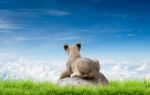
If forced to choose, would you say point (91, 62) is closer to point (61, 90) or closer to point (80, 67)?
point (80, 67)

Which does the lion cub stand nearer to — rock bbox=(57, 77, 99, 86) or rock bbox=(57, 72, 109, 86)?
rock bbox=(57, 72, 109, 86)

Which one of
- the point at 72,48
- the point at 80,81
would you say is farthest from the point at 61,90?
the point at 72,48

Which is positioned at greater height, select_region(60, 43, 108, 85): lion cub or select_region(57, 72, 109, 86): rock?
select_region(60, 43, 108, 85): lion cub

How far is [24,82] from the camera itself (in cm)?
1634

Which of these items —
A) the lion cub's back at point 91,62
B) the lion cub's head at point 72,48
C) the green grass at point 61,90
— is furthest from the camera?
the lion cub's head at point 72,48

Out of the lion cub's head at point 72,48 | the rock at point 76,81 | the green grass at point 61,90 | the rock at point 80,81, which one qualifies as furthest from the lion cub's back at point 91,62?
the green grass at point 61,90

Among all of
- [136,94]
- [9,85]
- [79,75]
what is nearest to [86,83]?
[79,75]

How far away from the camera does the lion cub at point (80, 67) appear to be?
15.5 metres

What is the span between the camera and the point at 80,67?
15.5 metres

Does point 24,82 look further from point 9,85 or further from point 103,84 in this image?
point 103,84

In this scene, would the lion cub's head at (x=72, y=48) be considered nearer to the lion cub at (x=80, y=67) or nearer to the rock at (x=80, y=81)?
the lion cub at (x=80, y=67)

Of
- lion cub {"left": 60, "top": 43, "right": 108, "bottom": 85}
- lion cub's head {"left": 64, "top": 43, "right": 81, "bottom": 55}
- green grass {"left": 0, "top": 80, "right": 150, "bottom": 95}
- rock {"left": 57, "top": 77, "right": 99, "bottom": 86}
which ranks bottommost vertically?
green grass {"left": 0, "top": 80, "right": 150, "bottom": 95}

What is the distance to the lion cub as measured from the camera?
15.5m

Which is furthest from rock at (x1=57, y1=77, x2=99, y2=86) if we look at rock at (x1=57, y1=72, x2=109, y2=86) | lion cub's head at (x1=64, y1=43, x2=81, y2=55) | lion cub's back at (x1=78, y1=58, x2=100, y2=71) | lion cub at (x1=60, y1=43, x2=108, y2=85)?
lion cub's head at (x1=64, y1=43, x2=81, y2=55)
